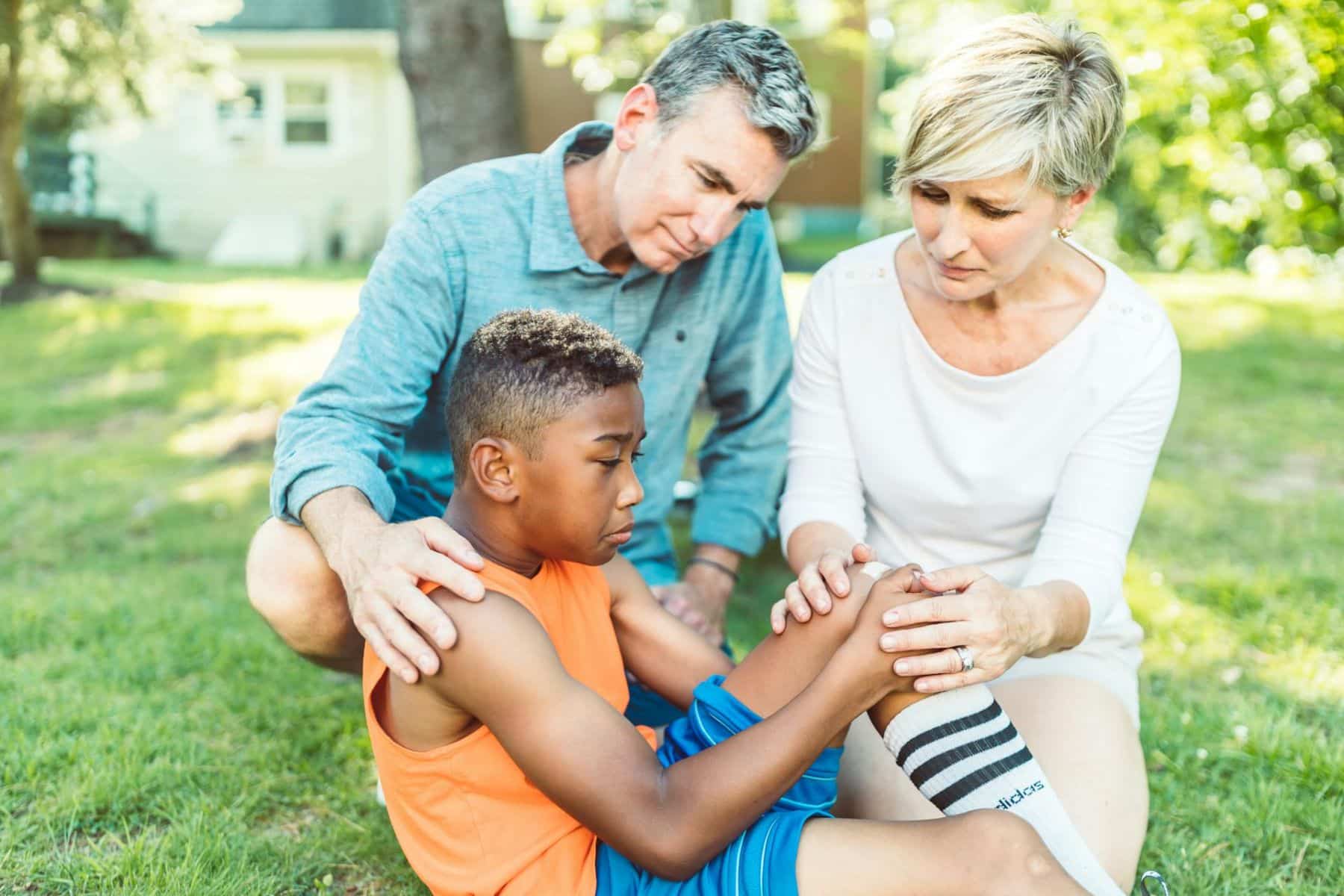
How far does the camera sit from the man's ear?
2.64 meters

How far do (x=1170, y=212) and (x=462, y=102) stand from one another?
11.4m

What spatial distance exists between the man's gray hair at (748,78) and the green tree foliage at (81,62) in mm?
9919

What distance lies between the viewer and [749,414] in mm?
3332

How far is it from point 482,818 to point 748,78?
1561 millimetres

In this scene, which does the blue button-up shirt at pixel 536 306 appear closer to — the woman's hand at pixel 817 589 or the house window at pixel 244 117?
the woman's hand at pixel 817 589

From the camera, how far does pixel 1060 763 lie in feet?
7.72

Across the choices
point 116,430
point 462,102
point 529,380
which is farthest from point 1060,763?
point 116,430


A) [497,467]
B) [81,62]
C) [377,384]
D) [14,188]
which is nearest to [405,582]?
[497,467]

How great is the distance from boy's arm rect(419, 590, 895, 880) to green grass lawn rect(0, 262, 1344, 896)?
75 centimetres

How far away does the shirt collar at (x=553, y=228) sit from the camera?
9.12 ft

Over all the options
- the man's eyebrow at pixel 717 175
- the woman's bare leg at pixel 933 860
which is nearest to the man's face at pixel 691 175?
the man's eyebrow at pixel 717 175

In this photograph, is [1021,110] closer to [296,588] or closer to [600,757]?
[600,757]

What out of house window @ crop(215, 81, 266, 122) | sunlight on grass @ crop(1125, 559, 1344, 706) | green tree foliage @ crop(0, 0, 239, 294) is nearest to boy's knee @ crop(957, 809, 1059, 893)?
sunlight on grass @ crop(1125, 559, 1344, 706)

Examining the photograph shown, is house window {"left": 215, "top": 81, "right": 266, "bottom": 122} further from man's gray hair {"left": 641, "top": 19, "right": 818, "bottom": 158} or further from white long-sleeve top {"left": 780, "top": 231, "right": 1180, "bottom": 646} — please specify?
white long-sleeve top {"left": 780, "top": 231, "right": 1180, "bottom": 646}
